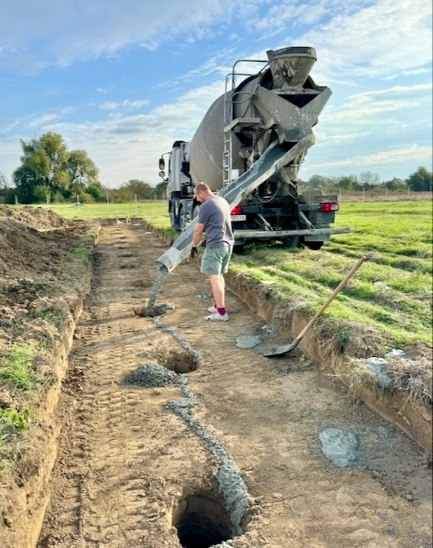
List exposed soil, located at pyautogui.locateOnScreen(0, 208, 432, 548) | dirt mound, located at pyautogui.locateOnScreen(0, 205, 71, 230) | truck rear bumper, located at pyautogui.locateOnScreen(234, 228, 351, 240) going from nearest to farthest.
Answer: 1. exposed soil, located at pyautogui.locateOnScreen(0, 208, 432, 548)
2. truck rear bumper, located at pyautogui.locateOnScreen(234, 228, 351, 240)
3. dirt mound, located at pyautogui.locateOnScreen(0, 205, 71, 230)

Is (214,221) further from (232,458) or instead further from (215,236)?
(232,458)

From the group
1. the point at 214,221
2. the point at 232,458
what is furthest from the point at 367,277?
the point at 232,458

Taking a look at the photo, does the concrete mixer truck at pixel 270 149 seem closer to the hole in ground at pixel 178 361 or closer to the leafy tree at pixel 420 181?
the hole in ground at pixel 178 361

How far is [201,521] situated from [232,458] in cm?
46

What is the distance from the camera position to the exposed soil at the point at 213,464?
2777 mm

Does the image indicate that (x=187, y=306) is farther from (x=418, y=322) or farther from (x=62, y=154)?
(x=62, y=154)

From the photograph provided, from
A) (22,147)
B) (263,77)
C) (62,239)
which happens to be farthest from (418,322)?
(62,239)

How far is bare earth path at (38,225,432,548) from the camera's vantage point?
2785 millimetres

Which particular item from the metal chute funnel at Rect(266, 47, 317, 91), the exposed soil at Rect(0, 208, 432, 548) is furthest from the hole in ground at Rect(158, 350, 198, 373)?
the metal chute funnel at Rect(266, 47, 317, 91)

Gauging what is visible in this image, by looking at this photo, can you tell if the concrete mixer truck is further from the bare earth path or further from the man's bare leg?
the bare earth path

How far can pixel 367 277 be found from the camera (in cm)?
718

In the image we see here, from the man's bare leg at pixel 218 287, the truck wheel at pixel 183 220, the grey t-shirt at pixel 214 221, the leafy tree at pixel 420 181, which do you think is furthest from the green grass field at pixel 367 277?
the leafy tree at pixel 420 181

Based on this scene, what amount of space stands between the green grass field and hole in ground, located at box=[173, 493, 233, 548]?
85.1 inches

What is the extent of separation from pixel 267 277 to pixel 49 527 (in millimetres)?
5018
